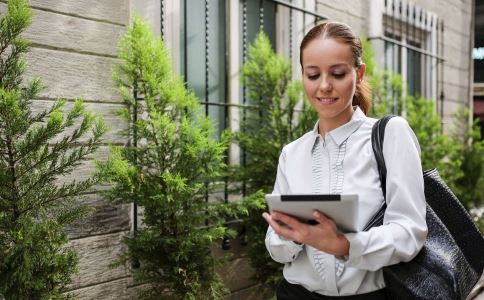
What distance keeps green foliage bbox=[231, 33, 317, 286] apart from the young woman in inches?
80.7

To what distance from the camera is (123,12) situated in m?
3.37

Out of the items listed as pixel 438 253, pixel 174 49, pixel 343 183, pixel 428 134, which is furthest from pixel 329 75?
pixel 428 134

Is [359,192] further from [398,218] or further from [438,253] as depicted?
[438,253]

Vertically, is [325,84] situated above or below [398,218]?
above

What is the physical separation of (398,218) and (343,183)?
192mm

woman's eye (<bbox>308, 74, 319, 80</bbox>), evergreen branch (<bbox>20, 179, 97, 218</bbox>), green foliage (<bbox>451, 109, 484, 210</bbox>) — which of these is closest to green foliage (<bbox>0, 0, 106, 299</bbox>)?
evergreen branch (<bbox>20, 179, 97, 218</bbox>)

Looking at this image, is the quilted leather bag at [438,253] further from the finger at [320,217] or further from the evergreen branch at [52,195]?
the evergreen branch at [52,195]

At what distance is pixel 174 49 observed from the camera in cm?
376

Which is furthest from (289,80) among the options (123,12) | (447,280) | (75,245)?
(447,280)

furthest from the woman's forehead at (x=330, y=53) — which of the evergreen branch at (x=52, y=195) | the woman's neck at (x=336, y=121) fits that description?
the evergreen branch at (x=52, y=195)

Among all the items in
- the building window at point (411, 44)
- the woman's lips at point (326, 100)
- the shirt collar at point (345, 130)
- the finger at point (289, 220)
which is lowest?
the finger at point (289, 220)

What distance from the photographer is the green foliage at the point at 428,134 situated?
5453mm

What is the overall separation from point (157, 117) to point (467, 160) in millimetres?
5041

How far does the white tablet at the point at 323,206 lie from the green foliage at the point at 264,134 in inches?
94.1
